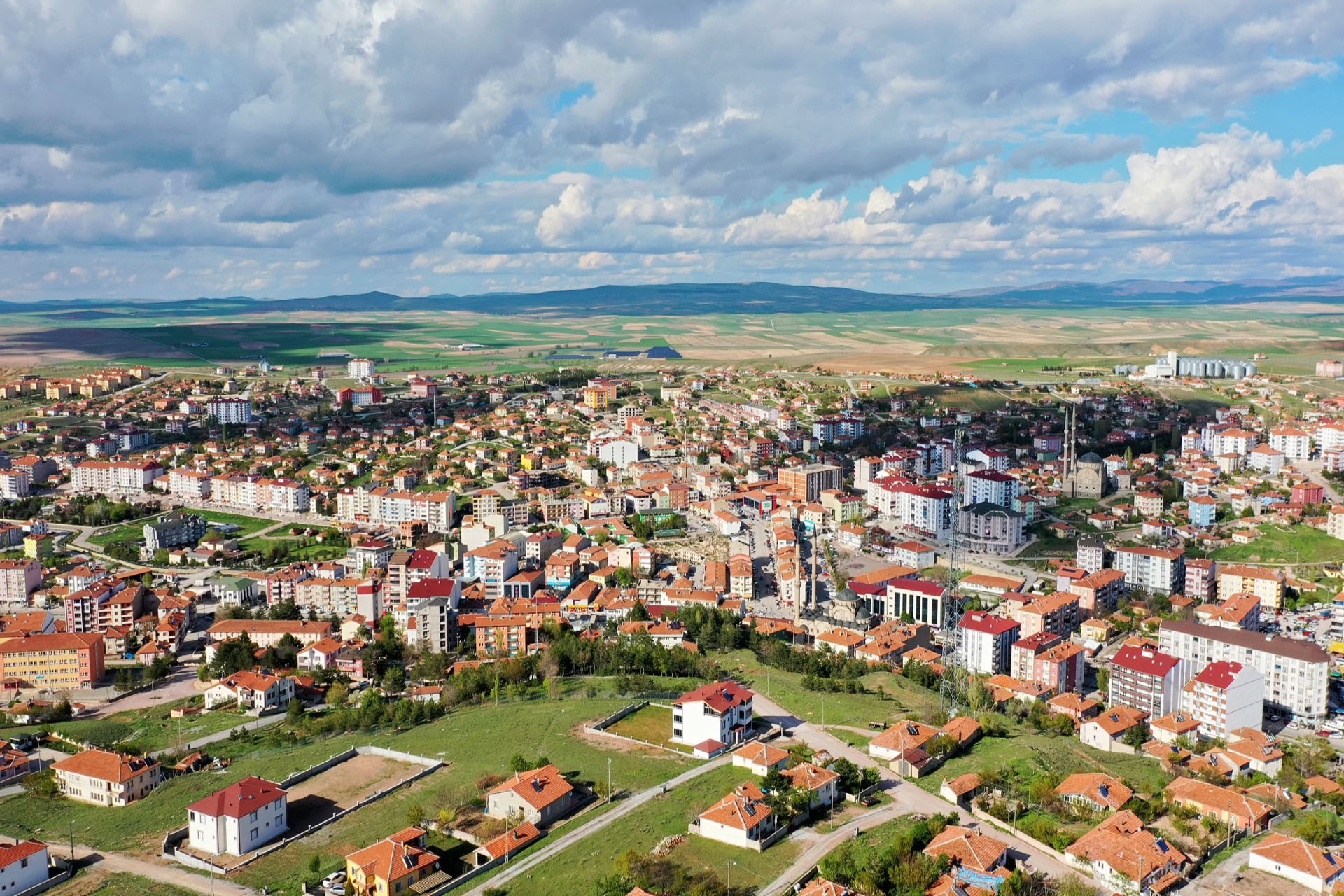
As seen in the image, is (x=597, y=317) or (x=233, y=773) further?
(x=597, y=317)

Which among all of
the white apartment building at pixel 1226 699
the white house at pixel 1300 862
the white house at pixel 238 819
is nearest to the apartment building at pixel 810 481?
the white apartment building at pixel 1226 699

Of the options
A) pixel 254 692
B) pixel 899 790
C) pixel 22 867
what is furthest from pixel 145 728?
pixel 899 790

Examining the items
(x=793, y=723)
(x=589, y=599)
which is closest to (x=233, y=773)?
(x=793, y=723)

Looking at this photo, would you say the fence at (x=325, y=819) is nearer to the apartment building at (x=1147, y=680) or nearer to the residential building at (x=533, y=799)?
the residential building at (x=533, y=799)

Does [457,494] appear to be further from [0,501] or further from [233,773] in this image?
[233,773]

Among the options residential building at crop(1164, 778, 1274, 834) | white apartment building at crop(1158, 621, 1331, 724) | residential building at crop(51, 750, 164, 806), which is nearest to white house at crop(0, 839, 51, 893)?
residential building at crop(51, 750, 164, 806)
